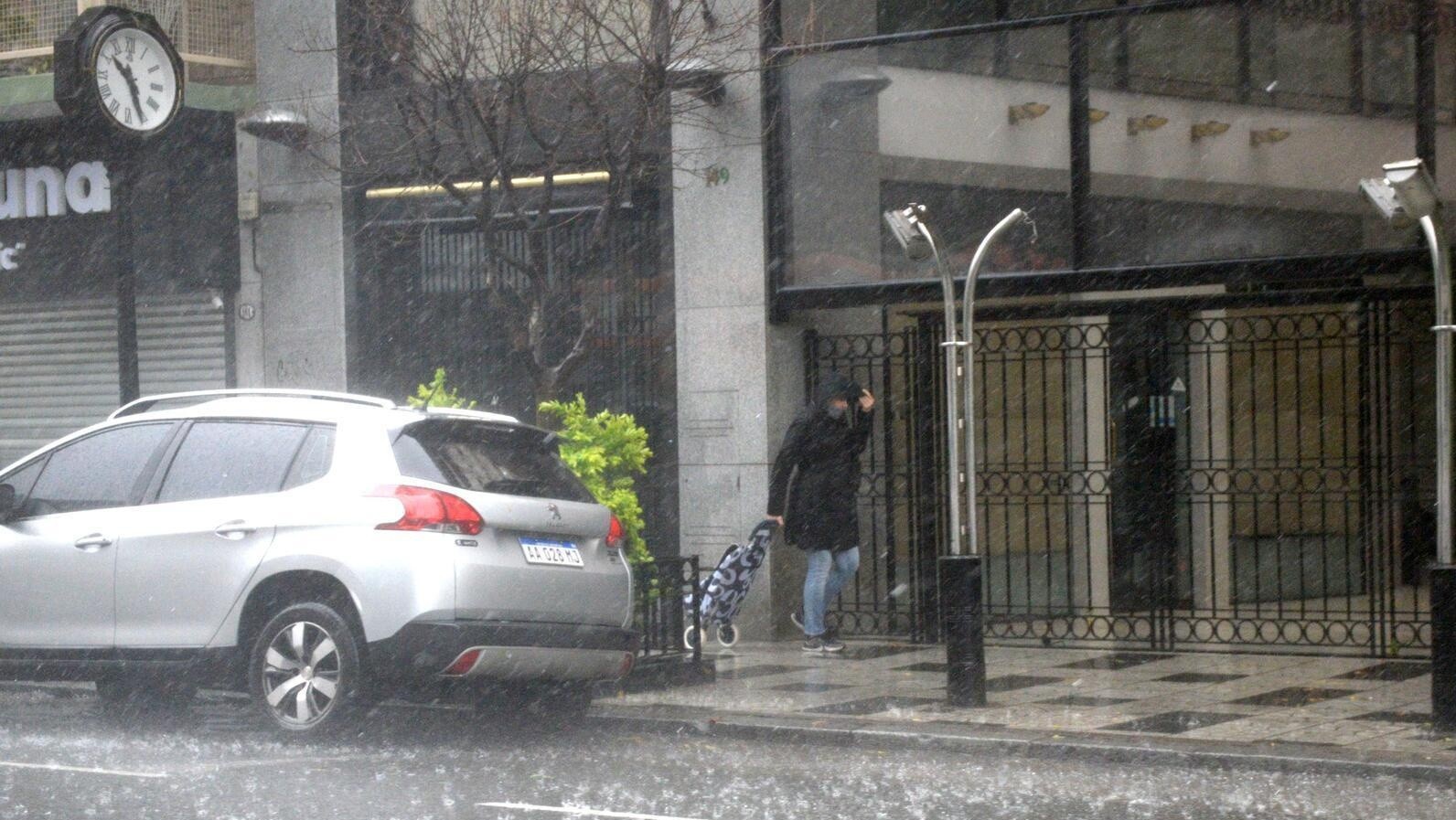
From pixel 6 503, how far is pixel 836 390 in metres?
5.56

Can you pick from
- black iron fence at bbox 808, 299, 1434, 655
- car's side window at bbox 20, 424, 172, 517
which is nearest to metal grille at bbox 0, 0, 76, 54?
car's side window at bbox 20, 424, 172, 517

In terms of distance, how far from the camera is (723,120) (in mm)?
14445

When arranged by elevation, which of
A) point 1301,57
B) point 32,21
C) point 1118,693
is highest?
point 32,21

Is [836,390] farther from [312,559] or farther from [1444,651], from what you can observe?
[1444,651]

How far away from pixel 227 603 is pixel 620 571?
2065 mm

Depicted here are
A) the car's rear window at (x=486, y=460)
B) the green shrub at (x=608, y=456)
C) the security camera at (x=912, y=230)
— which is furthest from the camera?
the green shrub at (x=608, y=456)

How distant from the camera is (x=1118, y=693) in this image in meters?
11.0

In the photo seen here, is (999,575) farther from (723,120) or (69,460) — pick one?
(69,460)

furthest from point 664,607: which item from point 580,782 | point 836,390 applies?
point 580,782

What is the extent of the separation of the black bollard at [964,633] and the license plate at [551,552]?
7.13ft

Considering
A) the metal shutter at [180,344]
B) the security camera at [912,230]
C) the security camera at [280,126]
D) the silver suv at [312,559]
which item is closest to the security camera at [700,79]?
the security camera at [912,230]

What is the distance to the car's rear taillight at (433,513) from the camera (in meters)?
9.10

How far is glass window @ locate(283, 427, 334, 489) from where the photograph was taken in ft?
31.3

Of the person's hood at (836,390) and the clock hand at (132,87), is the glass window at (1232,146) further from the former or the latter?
the clock hand at (132,87)
